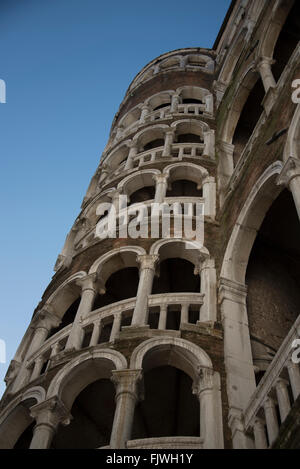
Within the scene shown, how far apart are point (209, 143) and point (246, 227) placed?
22.7 ft

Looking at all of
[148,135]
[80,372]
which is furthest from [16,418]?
[148,135]

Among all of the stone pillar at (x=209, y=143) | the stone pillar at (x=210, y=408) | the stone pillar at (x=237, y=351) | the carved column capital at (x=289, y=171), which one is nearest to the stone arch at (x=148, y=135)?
the stone pillar at (x=209, y=143)

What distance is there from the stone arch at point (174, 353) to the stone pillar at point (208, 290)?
3.26 feet

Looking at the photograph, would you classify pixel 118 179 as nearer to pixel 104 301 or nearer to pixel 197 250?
pixel 104 301

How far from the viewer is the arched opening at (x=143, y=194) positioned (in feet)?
55.4

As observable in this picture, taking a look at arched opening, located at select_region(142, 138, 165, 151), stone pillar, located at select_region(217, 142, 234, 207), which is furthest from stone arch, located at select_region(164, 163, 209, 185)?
arched opening, located at select_region(142, 138, 165, 151)

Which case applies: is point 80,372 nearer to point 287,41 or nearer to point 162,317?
point 162,317

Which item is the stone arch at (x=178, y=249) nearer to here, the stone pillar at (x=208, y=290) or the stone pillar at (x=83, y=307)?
the stone pillar at (x=208, y=290)

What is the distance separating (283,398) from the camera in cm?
654

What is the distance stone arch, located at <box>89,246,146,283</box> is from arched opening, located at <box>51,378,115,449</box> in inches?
102

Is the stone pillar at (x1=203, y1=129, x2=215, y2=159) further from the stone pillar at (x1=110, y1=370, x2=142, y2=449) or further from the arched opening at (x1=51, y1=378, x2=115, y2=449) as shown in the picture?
the stone pillar at (x1=110, y1=370, x2=142, y2=449)

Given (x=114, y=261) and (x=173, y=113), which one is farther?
(x=173, y=113)

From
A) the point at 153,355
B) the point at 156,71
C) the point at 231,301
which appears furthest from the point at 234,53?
the point at 153,355

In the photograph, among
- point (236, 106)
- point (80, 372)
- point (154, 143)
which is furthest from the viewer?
point (154, 143)
